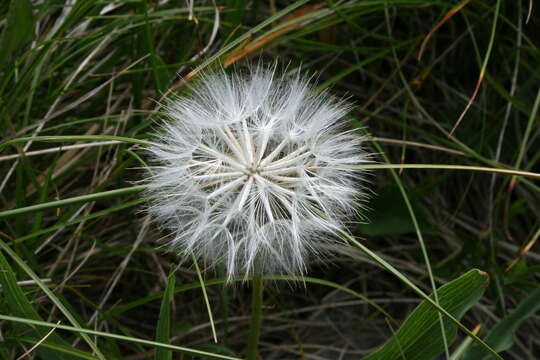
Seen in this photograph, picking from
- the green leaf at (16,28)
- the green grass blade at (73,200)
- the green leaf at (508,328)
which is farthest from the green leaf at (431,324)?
the green leaf at (16,28)

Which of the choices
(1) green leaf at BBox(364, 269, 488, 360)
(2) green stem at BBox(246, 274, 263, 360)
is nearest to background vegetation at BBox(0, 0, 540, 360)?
(1) green leaf at BBox(364, 269, 488, 360)

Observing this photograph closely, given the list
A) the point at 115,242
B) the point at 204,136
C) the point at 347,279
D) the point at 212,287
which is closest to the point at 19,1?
the point at 204,136

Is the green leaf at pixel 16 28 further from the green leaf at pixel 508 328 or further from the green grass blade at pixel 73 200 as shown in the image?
the green leaf at pixel 508 328

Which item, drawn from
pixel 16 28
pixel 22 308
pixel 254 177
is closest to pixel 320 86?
pixel 254 177

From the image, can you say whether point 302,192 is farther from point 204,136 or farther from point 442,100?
point 442,100

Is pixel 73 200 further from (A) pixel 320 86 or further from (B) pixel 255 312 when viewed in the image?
(A) pixel 320 86

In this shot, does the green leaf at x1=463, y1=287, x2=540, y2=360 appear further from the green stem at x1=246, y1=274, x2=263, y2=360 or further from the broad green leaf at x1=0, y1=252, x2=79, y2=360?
the broad green leaf at x1=0, y1=252, x2=79, y2=360
